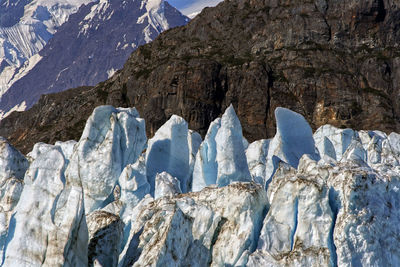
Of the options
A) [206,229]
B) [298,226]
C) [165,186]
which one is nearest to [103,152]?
[165,186]

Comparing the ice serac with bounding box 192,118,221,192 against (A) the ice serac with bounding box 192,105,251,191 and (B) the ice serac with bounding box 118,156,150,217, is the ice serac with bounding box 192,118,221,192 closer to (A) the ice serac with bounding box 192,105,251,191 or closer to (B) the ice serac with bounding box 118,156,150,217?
(A) the ice serac with bounding box 192,105,251,191

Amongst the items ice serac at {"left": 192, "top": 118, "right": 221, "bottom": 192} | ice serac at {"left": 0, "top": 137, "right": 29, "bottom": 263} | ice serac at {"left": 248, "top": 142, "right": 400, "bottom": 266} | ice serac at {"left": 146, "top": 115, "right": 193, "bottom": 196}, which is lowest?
ice serac at {"left": 248, "top": 142, "right": 400, "bottom": 266}

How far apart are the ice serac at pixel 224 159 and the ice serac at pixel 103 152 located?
11.5 ft

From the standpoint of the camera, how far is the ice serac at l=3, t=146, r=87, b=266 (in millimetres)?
13656

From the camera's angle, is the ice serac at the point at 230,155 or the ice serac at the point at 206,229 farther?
the ice serac at the point at 230,155

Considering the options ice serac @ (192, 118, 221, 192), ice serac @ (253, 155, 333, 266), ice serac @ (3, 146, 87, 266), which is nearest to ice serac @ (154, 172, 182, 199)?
ice serac @ (192, 118, 221, 192)

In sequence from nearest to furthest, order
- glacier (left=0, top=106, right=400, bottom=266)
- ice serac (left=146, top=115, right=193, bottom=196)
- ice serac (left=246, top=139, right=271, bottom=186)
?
1. glacier (left=0, top=106, right=400, bottom=266)
2. ice serac (left=246, top=139, right=271, bottom=186)
3. ice serac (left=146, top=115, right=193, bottom=196)

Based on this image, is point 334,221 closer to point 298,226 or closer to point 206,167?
point 298,226

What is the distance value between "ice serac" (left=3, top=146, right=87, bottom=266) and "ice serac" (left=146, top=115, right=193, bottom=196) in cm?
1181

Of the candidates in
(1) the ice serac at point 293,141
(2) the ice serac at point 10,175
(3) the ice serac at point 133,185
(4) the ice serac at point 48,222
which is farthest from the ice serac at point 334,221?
(1) the ice serac at point 293,141

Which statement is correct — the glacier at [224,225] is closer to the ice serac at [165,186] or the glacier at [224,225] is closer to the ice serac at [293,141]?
the ice serac at [165,186]

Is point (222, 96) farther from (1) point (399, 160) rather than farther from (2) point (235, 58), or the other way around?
(1) point (399, 160)

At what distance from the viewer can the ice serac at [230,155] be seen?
22094 millimetres

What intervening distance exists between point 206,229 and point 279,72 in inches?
3777
